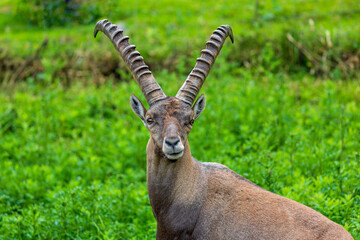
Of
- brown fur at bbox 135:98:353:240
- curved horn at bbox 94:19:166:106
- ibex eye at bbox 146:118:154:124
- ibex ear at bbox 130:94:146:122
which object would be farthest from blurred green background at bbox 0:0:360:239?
curved horn at bbox 94:19:166:106

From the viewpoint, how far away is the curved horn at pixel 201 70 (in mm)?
5512

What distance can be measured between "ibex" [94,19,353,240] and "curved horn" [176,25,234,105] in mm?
11

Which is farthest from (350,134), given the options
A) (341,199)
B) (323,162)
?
(341,199)

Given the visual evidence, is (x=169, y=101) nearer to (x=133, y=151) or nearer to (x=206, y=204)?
(x=206, y=204)

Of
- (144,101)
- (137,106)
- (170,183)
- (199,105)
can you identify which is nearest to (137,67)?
(137,106)

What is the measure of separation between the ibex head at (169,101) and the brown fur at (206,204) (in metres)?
0.01

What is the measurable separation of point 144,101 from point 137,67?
14.9ft

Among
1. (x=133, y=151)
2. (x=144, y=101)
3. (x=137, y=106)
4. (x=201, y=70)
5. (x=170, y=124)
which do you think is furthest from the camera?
(x=144, y=101)

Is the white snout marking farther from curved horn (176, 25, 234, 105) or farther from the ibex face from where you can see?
curved horn (176, 25, 234, 105)

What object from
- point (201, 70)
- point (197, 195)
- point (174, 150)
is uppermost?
point (201, 70)

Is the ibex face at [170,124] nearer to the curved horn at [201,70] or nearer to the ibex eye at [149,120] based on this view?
the ibex eye at [149,120]

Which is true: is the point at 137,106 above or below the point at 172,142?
above

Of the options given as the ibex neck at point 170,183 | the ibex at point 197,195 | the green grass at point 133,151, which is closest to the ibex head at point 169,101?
the ibex at point 197,195

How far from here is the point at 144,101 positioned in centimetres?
1022
